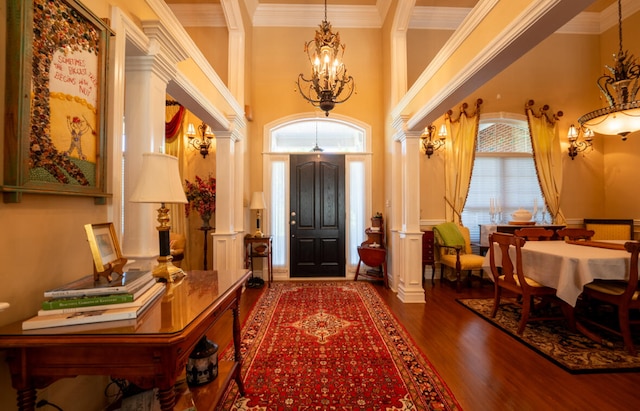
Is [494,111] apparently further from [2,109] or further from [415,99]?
[2,109]

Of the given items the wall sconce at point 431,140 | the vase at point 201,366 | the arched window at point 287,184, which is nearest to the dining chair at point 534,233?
the wall sconce at point 431,140

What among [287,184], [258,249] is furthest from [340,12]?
[258,249]

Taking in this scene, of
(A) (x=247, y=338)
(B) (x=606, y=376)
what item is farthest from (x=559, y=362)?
(A) (x=247, y=338)

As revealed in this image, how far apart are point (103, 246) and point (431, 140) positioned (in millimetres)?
5056

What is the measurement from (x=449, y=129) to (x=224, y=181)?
13.2 ft

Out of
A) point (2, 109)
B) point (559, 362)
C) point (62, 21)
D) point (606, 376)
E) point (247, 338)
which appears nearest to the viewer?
point (2, 109)

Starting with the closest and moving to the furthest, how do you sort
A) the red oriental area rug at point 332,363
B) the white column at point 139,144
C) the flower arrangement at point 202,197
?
the white column at point 139,144
the red oriental area rug at point 332,363
the flower arrangement at point 202,197

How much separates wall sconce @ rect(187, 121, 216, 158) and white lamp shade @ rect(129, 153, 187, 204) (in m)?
3.84

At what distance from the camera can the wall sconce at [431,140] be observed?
16.5ft

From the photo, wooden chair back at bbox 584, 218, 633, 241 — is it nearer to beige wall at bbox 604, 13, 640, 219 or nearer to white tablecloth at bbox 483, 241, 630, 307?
beige wall at bbox 604, 13, 640, 219

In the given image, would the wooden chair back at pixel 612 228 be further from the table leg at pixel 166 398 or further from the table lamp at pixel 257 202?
the table leg at pixel 166 398

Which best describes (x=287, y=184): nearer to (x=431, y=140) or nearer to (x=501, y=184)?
(x=431, y=140)

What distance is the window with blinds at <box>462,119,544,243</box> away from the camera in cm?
528

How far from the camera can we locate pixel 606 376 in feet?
6.84
